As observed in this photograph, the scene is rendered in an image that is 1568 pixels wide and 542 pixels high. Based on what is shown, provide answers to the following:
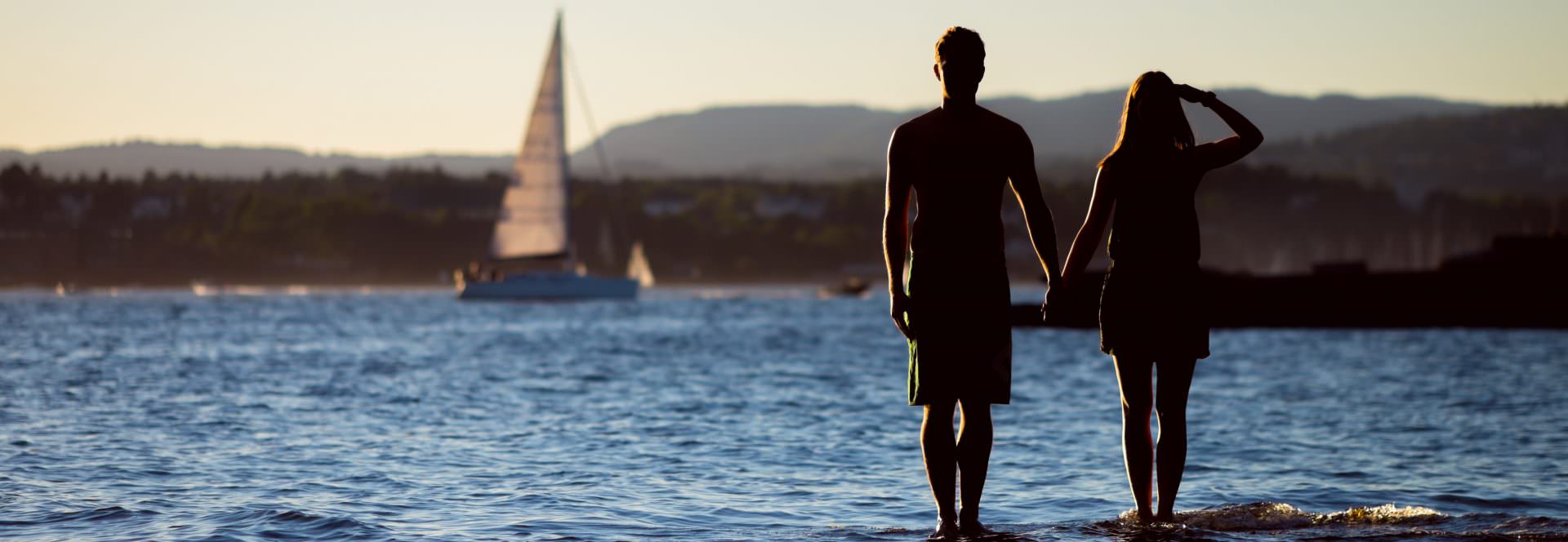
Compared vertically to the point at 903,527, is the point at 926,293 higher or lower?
higher

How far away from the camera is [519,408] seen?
17.7 metres

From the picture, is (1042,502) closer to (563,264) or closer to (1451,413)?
(1451,413)

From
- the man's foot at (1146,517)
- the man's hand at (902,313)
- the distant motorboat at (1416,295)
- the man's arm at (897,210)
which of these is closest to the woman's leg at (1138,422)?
the man's foot at (1146,517)

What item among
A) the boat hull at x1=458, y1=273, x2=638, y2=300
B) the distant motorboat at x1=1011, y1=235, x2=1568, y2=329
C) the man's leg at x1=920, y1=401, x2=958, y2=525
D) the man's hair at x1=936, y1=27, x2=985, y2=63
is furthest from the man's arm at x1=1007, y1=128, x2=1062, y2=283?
the boat hull at x1=458, y1=273, x2=638, y2=300

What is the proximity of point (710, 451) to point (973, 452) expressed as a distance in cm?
569

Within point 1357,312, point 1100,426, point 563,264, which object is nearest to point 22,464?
point 1100,426

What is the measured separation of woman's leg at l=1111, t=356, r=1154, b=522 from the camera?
24.9 ft

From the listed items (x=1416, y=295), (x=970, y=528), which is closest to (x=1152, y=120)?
(x=970, y=528)

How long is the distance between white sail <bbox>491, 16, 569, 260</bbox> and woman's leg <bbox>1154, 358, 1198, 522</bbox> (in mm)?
67255

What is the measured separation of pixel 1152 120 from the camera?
24.5 feet

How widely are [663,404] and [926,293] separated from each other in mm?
11513

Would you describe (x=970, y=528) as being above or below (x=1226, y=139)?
below

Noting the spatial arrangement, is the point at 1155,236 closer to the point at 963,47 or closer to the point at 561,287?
the point at 963,47

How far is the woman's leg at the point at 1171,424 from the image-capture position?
7.57 m
